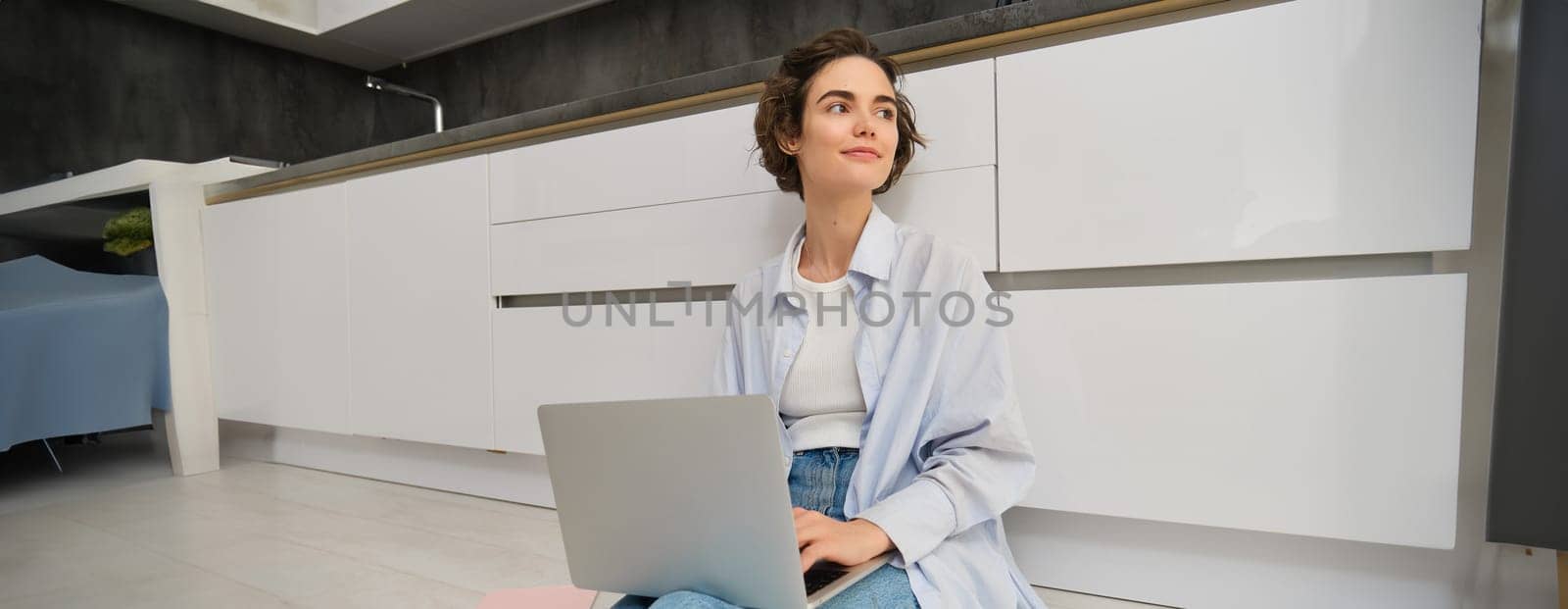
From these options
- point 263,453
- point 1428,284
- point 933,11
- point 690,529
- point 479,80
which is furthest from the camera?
point 479,80

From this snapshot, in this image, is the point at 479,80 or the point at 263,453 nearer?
the point at 263,453

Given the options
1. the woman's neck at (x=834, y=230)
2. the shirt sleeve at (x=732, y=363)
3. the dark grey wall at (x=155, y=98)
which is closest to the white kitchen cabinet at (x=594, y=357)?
the shirt sleeve at (x=732, y=363)

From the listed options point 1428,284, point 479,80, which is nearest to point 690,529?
point 1428,284

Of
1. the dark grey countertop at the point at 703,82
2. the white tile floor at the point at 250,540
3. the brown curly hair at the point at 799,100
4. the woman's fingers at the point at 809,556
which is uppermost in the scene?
the dark grey countertop at the point at 703,82

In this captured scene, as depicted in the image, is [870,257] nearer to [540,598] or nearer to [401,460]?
[540,598]

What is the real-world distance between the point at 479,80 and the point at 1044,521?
2585 millimetres

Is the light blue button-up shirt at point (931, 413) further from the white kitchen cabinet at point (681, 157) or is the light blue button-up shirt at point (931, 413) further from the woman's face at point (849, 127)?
the white kitchen cabinet at point (681, 157)

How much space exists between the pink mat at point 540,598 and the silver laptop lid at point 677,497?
50 cm

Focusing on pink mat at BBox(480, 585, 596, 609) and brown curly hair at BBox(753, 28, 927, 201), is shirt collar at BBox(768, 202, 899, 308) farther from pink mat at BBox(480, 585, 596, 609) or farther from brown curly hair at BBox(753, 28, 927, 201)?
pink mat at BBox(480, 585, 596, 609)

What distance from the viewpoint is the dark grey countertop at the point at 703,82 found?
120 cm

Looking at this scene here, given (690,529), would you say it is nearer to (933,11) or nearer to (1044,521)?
(1044,521)

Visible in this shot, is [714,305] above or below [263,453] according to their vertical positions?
above

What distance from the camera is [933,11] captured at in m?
2.18

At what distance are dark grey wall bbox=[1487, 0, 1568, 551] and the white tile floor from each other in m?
0.55
